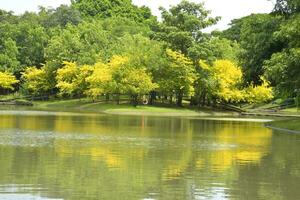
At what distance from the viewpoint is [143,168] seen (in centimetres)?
1641

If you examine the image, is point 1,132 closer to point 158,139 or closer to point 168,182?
point 158,139

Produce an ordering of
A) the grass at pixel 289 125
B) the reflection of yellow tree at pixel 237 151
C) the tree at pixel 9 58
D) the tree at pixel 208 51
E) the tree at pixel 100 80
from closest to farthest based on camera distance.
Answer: the reflection of yellow tree at pixel 237 151
the grass at pixel 289 125
the tree at pixel 208 51
the tree at pixel 100 80
the tree at pixel 9 58

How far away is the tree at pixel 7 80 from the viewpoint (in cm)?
8650

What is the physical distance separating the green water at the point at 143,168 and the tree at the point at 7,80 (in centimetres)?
6179

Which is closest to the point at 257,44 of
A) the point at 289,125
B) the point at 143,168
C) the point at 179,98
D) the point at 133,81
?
the point at 289,125

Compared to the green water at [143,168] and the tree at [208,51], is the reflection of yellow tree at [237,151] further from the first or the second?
the tree at [208,51]

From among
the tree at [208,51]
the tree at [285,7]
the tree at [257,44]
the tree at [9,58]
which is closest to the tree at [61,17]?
the tree at [9,58]

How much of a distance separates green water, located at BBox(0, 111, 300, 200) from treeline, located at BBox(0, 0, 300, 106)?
1405 cm

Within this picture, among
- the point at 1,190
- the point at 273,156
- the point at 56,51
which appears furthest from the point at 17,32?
the point at 1,190

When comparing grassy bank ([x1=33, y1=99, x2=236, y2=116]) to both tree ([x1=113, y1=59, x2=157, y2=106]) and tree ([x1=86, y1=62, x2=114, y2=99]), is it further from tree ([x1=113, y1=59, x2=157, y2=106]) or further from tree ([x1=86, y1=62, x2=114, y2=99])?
tree ([x1=113, y1=59, x2=157, y2=106])

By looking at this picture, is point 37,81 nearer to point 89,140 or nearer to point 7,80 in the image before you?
point 7,80

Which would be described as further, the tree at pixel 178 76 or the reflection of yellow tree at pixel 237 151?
the tree at pixel 178 76

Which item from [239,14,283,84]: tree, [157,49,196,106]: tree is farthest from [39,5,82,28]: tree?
[239,14,283,84]: tree

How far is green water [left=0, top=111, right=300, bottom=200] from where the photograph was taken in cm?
1267
